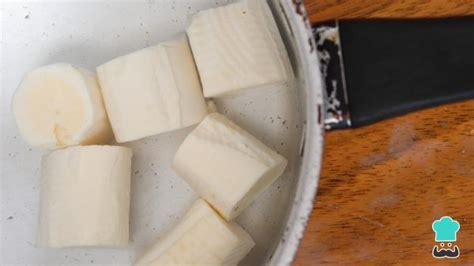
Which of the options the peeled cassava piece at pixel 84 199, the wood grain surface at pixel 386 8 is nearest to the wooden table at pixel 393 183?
the wood grain surface at pixel 386 8

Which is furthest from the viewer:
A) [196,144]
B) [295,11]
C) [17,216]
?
[17,216]

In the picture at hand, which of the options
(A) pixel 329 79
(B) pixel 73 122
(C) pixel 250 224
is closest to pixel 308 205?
(A) pixel 329 79

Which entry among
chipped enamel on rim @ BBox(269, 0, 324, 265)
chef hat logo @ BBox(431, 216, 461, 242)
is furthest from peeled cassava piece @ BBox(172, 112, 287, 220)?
chef hat logo @ BBox(431, 216, 461, 242)

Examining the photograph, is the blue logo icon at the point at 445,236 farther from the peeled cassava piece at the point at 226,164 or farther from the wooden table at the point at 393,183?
the peeled cassava piece at the point at 226,164

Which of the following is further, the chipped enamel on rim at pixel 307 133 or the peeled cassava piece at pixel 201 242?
the peeled cassava piece at pixel 201 242

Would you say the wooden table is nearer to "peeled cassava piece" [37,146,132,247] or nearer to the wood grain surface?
the wood grain surface

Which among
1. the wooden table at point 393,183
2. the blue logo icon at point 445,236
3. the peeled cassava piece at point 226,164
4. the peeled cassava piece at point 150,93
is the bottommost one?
the blue logo icon at point 445,236

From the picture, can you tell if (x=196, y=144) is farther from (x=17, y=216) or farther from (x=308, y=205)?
(x=17, y=216)
